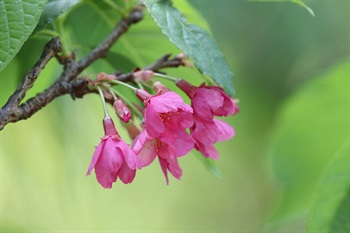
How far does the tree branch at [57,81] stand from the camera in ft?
4.14

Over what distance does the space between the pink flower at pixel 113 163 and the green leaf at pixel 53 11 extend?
11.0 inches

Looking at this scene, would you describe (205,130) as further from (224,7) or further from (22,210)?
(224,7)

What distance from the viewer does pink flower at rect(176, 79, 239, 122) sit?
4.24 ft

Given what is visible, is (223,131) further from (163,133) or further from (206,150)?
(163,133)

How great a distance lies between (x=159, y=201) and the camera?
229 inches

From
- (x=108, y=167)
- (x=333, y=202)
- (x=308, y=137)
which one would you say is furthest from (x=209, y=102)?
(x=308, y=137)

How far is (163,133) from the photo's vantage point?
4.09 ft

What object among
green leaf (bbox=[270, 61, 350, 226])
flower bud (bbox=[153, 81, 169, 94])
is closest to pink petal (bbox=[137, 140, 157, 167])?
flower bud (bbox=[153, 81, 169, 94])

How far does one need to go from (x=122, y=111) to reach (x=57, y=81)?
165 millimetres

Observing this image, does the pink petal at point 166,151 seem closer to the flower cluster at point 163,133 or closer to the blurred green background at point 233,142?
the flower cluster at point 163,133

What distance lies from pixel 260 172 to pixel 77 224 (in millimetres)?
2605

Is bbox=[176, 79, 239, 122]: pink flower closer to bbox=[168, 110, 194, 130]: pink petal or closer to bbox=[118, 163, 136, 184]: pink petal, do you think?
bbox=[168, 110, 194, 130]: pink petal

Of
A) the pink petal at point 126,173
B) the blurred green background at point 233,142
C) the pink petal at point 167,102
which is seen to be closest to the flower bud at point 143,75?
the pink petal at point 167,102

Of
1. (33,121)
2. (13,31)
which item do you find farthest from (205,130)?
(33,121)
